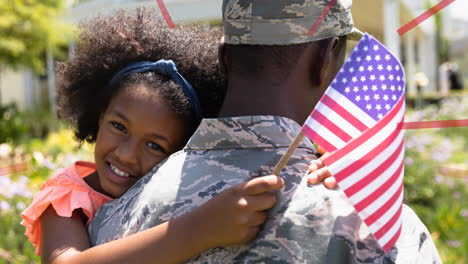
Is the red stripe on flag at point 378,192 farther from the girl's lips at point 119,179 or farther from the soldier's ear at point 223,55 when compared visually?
the girl's lips at point 119,179

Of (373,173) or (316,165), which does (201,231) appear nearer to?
(316,165)

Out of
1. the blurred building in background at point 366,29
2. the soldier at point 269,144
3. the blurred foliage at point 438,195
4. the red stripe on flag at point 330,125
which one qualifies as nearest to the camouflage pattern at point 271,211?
the soldier at point 269,144

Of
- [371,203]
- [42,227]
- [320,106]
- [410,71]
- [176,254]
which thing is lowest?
[410,71]

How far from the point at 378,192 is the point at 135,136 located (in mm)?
879

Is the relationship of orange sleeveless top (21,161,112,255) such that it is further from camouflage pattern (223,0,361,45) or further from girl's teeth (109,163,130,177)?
camouflage pattern (223,0,361,45)

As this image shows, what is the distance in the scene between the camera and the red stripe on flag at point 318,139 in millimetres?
1395

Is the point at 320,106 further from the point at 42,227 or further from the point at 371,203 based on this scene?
the point at 42,227

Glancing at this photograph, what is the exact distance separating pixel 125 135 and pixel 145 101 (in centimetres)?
14

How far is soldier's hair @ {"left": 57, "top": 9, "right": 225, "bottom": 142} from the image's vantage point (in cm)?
202

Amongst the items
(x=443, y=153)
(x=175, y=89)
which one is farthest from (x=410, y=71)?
(x=175, y=89)

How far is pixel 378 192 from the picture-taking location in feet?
4.48

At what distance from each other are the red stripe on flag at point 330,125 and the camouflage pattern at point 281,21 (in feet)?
0.68

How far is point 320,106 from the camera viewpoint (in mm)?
1418

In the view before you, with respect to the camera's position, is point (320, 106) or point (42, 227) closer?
point (320, 106)
